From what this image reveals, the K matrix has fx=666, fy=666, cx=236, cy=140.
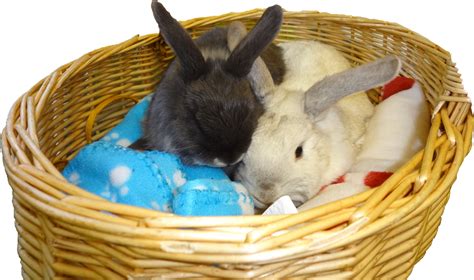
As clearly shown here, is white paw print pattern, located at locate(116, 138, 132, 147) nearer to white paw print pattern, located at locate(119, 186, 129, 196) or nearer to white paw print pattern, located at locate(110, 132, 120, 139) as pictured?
white paw print pattern, located at locate(110, 132, 120, 139)

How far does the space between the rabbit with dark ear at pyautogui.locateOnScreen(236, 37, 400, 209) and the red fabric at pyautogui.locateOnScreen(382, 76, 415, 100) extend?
0.37 m

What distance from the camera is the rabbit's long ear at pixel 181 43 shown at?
1.95m

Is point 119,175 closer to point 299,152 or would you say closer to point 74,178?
point 74,178

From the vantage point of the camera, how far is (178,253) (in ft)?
4.74

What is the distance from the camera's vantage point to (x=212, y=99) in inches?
77.0

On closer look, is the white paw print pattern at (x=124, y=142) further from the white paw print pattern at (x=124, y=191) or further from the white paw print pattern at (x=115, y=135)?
the white paw print pattern at (x=124, y=191)

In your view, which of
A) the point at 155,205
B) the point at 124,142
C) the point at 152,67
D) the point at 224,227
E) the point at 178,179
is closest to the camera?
the point at 224,227

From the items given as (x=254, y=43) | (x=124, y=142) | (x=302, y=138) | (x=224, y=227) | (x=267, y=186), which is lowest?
(x=124, y=142)

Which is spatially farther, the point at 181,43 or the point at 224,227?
the point at 181,43

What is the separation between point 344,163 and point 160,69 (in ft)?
3.19

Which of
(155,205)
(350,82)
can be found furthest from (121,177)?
(350,82)

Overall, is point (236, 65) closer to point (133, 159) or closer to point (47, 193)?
point (133, 159)

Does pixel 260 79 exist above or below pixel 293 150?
above

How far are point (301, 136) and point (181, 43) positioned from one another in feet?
1.52
